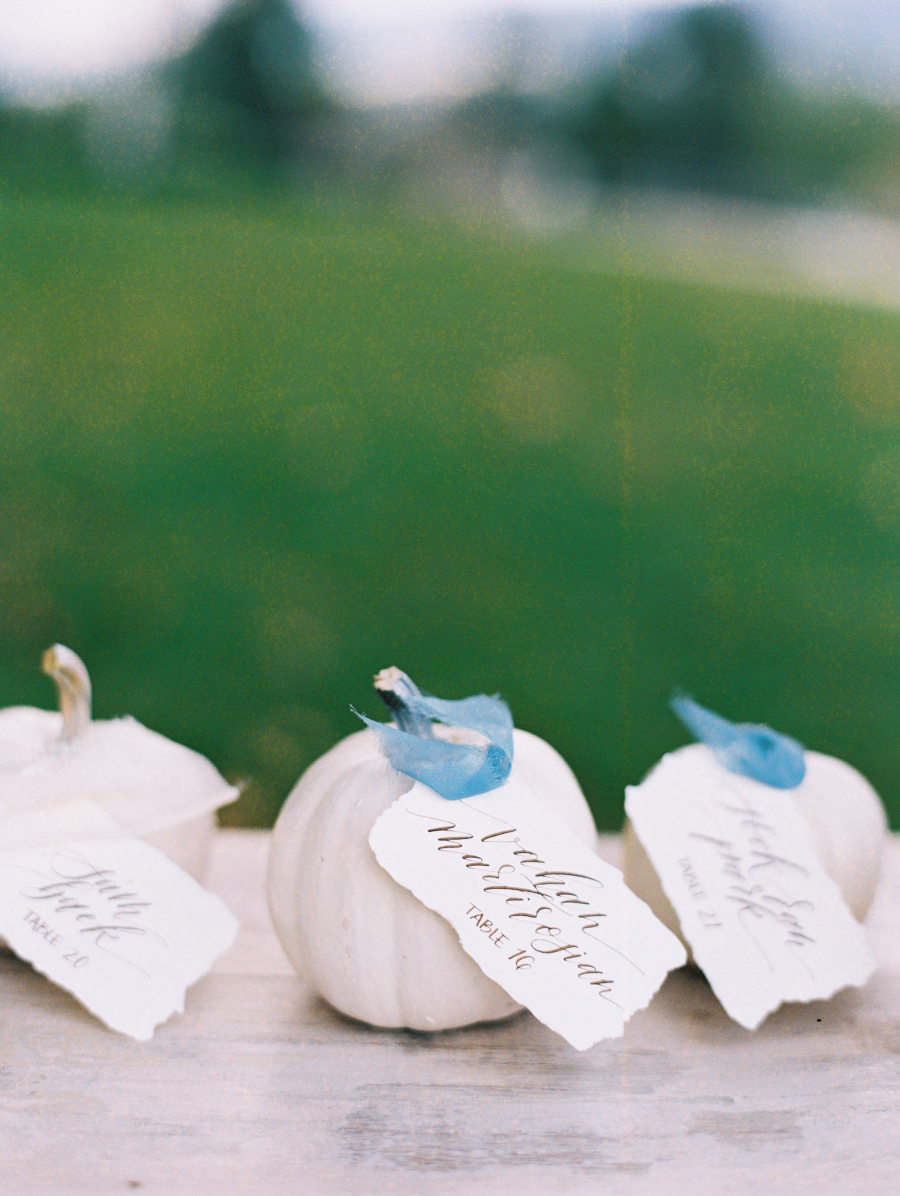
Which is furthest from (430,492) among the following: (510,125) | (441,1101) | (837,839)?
(441,1101)

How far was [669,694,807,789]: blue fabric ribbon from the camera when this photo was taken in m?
0.70

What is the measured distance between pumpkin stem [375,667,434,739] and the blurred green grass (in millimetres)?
825

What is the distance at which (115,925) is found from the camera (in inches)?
24.4

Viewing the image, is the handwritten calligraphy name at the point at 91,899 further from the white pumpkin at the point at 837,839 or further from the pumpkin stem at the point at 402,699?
the white pumpkin at the point at 837,839

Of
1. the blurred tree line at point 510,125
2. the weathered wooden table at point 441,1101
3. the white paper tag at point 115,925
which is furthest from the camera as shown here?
the blurred tree line at point 510,125

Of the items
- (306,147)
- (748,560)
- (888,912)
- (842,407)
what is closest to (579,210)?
(306,147)

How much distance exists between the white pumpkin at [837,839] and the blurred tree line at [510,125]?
2.18 metres

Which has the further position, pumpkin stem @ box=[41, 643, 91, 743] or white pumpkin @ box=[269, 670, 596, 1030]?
pumpkin stem @ box=[41, 643, 91, 743]

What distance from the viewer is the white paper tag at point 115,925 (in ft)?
1.94

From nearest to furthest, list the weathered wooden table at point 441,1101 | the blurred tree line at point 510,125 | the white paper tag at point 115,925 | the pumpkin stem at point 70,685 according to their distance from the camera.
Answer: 1. the weathered wooden table at point 441,1101
2. the white paper tag at point 115,925
3. the pumpkin stem at point 70,685
4. the blurred tree line at point 510,125

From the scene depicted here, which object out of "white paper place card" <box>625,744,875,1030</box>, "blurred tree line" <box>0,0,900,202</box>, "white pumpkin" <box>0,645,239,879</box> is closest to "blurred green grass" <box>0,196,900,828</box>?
"blurred tree line" <box>0,0,900,202</box>

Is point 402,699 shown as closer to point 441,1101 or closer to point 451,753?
point 451,753

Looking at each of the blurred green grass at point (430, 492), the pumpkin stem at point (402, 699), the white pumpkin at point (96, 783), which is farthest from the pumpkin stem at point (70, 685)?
the blurred green grass at point (430, 492)

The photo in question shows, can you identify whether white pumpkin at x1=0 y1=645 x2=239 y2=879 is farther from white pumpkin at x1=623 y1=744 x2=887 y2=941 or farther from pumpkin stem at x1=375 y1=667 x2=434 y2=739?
white pumpkin at x1=623 y1=744 x2=887 y2=941
